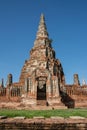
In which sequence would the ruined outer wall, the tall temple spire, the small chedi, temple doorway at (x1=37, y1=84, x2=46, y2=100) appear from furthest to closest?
1. the tall temple spire
2. temple doorway at (x1=37, y1=84, x2=46, y2=100)
3. the small chedi
4. the ruined outer wall

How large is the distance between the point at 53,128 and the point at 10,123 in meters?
1.25

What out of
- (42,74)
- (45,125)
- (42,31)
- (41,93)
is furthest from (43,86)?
(45,125)

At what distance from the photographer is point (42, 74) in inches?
936

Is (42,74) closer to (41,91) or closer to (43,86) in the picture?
(41,91)

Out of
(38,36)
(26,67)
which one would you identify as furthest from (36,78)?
(38,36)

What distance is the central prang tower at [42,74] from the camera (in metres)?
22.6

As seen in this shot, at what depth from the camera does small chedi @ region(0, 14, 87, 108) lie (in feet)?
73.3

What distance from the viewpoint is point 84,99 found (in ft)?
87.7

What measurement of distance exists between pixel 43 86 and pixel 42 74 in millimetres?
4398

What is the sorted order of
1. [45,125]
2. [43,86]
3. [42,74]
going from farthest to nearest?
[43,86], [42,74], [45,125]

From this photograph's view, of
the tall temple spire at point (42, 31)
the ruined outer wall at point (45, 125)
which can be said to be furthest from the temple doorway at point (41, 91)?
the ruined outer wall at point (45, 125)

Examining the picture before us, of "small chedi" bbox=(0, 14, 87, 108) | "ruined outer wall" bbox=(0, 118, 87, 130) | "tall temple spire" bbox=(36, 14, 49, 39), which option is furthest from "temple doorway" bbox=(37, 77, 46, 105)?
"ruined outer wall" bbox=(0, 118, 87, 130)

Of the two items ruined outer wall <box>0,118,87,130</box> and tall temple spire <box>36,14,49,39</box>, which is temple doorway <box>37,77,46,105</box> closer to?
tall temple spire <box>36,14,49,39</box>

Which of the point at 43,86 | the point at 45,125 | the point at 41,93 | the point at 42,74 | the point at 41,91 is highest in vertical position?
the point at 42,74
